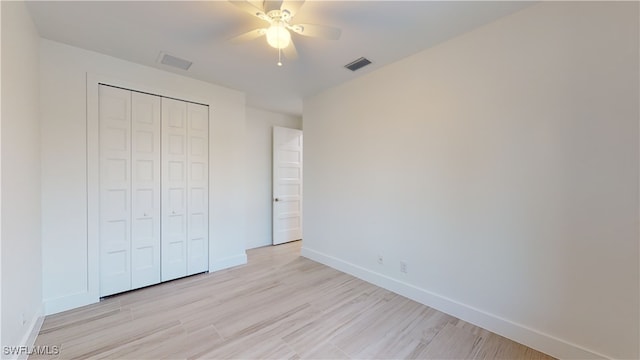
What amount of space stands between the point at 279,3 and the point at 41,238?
2877 mm

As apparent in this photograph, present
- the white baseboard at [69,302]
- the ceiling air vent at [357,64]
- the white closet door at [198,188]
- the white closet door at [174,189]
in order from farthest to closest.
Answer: the white closet door at [198,188] → the white closet door at [174,189] → the ceiling air vent at [357,64] → the white baseboard at [69,302]

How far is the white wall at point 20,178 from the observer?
154cm

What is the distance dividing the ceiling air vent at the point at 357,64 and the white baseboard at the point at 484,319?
2435 millimetres

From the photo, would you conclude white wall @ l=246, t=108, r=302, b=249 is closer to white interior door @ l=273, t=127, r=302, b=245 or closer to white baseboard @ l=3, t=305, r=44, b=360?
white interior door @ l=273, t=127, r=302, b=245

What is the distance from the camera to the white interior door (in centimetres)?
474

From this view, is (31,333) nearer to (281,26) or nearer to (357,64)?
(281,26)

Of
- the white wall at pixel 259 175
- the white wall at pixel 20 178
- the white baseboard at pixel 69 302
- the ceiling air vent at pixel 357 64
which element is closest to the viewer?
the white wall at pixel 20 178

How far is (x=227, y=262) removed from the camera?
3572 mm

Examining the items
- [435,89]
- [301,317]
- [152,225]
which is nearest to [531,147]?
[435,89]

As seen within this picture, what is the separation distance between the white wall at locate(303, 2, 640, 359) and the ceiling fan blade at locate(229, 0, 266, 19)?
1.61 m

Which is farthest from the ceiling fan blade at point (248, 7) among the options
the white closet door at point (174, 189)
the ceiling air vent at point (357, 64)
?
the white closet door at point (174, 189)

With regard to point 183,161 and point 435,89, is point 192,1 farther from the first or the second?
point 435,89

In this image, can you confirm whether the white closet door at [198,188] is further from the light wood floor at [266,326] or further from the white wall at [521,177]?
the white wall at [521,177]

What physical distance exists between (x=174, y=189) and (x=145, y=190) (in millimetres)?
299
